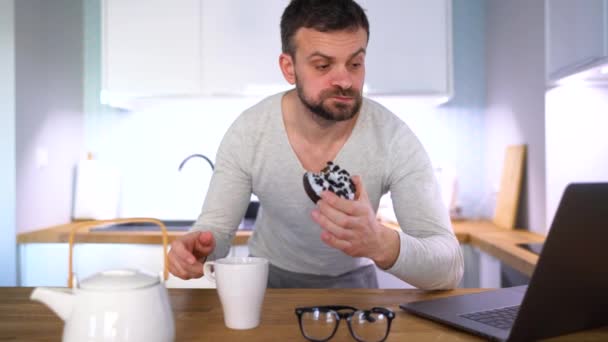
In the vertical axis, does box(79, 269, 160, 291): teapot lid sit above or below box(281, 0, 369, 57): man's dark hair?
below

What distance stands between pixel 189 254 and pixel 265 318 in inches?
8.8

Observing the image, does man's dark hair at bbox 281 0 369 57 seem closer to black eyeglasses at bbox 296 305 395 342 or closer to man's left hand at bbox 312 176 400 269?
man's left hand at bbox 312 176 400 269

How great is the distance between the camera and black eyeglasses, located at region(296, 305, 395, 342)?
0.78 metres

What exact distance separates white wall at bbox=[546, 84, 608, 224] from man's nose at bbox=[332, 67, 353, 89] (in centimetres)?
111

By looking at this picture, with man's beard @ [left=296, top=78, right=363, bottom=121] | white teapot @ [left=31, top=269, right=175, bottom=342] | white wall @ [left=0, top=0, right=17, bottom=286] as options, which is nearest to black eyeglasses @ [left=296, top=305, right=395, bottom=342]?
white teapot @ [left=31, top=269, right=175, bottom=342]

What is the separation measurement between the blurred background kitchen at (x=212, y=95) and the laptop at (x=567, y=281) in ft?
3.61

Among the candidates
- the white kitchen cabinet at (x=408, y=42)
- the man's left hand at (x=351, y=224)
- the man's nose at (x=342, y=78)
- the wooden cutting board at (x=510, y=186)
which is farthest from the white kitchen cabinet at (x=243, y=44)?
the man's left hand at (x=351, y=224)

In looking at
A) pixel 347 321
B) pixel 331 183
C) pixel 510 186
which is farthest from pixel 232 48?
pixel 347 321

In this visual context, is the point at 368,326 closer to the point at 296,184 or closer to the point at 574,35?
the point at 296,184

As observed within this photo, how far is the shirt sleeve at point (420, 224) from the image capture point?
103cm

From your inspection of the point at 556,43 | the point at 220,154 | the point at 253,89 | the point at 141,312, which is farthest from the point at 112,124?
the point at 141,312

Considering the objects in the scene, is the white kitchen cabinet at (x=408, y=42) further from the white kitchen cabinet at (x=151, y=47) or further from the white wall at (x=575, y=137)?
the white kitchen cabinet at (x=151, y=47)

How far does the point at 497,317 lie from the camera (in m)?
0.87

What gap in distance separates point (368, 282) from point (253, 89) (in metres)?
1.28
